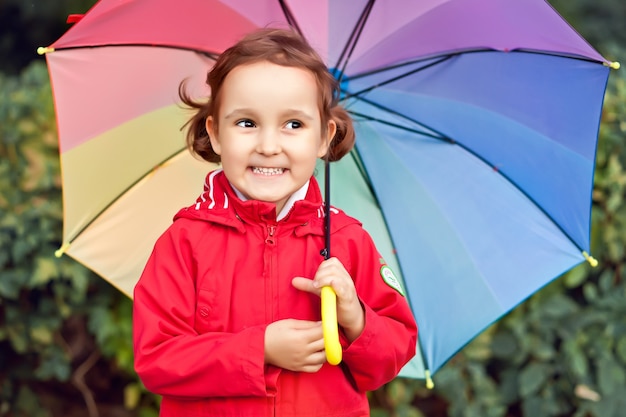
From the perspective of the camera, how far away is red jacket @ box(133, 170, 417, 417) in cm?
190

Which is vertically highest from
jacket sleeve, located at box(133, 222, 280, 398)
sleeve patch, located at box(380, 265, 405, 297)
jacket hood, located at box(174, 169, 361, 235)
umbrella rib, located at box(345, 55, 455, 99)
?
umbrella rib, located at box(345, 55, 455, 99)

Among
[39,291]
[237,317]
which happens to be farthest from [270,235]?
[39,291]

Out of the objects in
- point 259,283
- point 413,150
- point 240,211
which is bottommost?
point 259,283

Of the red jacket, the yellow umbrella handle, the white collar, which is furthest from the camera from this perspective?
the white collar

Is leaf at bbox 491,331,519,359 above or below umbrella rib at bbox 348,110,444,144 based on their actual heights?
below

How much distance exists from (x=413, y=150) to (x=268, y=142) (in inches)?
27.7

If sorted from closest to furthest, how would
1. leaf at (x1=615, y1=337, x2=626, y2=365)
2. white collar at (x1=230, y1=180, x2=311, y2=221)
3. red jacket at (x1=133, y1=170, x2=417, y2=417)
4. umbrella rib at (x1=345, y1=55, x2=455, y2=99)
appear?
red jacket at (x1=133, y1=170, x2=417, y2=417)
white collar at (x1=230, y1=180, x2=311, y2=221)
umbrella rib at (x1=345, y1=55, x2=455, y2=99)
leaf at (x1=615, y1=337, x2=626, y2=365)

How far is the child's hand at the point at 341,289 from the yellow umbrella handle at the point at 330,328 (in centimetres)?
3

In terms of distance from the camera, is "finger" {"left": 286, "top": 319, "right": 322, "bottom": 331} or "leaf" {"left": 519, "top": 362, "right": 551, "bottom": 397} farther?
"leaf" {"left": 519, "top": 362, "right": 551, "bottom": 397}

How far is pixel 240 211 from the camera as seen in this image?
201 cm

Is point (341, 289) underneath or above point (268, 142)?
underneath

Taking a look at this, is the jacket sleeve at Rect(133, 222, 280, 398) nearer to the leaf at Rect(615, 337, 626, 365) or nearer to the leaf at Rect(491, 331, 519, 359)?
the leaf at Rect(491, 331, 519, 359)

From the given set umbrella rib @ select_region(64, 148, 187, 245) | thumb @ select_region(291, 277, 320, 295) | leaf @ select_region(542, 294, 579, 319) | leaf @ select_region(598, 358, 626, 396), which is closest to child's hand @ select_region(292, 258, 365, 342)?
thumb @ select_region(291, 277, 320, 295)

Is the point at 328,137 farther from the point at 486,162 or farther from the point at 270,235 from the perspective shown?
the point at 486,162
